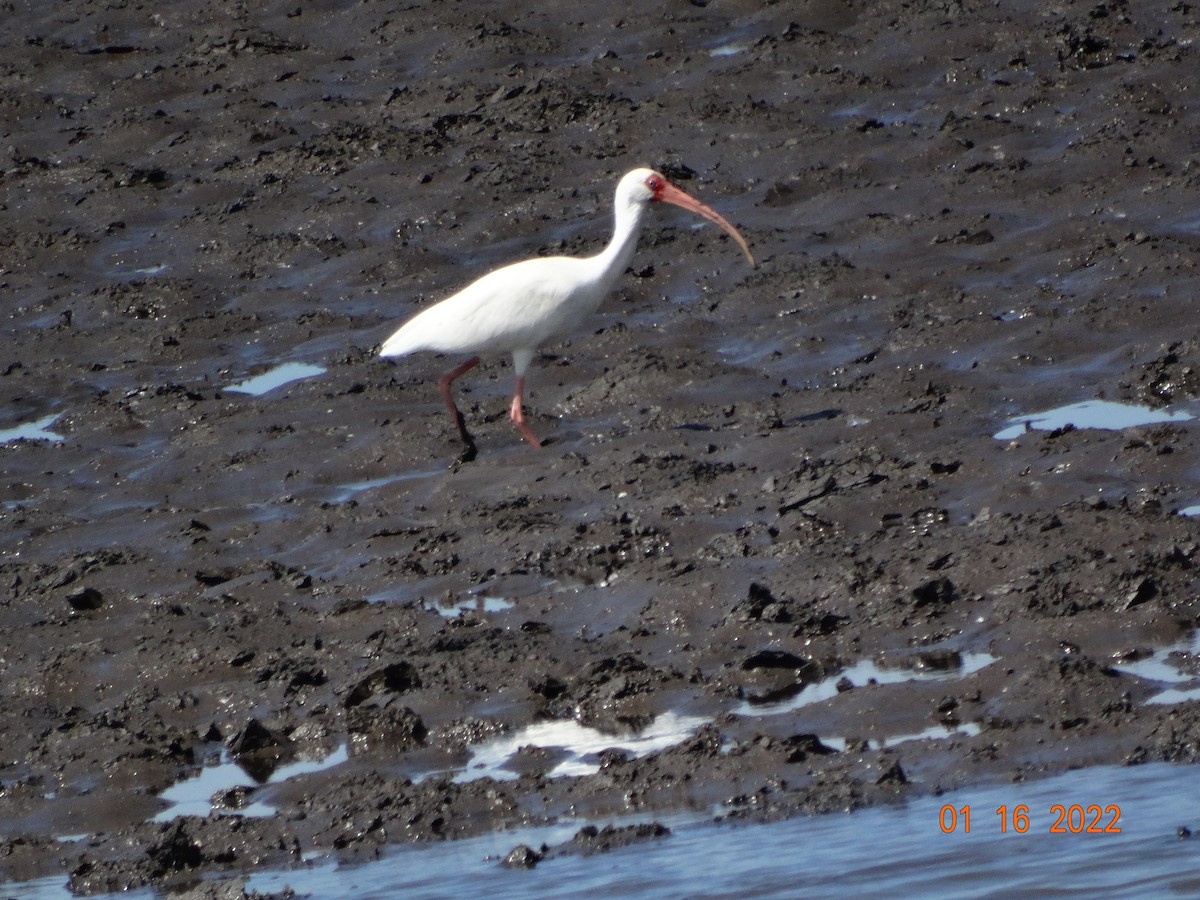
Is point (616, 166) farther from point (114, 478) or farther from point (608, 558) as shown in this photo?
point (608, 558)

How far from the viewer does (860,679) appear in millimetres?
8148

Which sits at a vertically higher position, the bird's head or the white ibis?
the bird's head

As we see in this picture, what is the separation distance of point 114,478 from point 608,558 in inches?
154

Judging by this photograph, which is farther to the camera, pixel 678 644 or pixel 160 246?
pixel 160 246

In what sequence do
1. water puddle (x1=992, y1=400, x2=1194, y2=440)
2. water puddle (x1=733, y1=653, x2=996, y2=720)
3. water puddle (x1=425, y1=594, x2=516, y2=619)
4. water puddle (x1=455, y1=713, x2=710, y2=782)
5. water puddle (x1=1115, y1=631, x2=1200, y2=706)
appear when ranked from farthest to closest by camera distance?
water puddle (x1=992, y1=400, x2=1194, y2=440) < water puddle (x1=425, y1=594, x2=516, y2=619) < water puddle (x1=733, y1=653, x2=996, y2=720) < water puddle (x1=455, y1=713, x2=710, y2=782) < water puddle (x1=1115, y1=631, x2=1200, y2=706)

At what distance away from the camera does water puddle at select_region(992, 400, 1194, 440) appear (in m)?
10.8

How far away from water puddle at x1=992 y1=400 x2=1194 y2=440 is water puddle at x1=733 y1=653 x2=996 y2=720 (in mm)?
2713

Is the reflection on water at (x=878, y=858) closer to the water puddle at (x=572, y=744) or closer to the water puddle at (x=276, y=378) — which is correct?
the water puddle at (x=572, y=744)

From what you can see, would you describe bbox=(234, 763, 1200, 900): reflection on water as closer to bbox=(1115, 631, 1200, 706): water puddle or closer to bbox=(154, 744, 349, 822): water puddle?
bbox=(1115, 631, 1200, 706): water puddle

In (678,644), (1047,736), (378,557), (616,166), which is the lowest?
(1047,736)

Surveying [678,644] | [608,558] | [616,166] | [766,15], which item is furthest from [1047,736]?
[766,15]

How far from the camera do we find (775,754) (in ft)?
24.5
